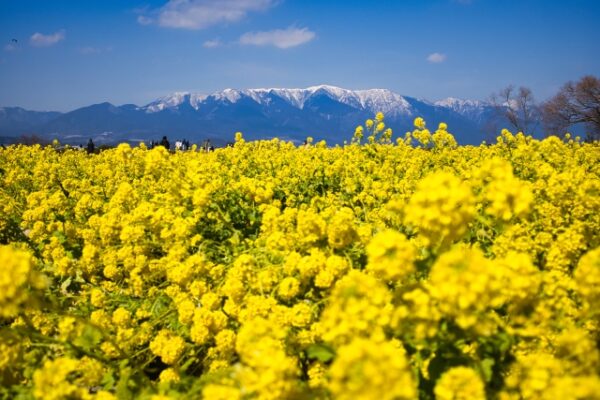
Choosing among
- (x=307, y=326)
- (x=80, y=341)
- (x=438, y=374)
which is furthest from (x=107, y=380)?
(x=438, y=374)

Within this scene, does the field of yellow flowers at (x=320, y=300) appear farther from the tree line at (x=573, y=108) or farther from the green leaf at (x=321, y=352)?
the tree line at (x=573, y=108)

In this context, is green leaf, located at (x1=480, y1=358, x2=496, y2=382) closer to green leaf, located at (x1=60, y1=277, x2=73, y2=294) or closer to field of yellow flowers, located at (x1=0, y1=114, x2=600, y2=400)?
field of yellow flowers, located at (x1=0, y1=114, x2=600, y2=400)

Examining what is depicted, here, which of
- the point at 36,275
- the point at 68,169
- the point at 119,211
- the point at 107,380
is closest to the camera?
the point at 36,275

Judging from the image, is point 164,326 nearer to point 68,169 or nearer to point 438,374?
point 438,374

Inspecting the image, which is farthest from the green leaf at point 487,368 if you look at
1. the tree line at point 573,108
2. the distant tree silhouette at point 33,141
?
the tree line at point 573,108

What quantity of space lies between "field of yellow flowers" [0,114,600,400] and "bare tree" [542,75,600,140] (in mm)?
48791

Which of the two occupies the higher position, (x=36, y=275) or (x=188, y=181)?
(x=188, y=181)

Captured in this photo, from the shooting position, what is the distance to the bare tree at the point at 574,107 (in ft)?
152

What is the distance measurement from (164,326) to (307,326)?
4.79 ft

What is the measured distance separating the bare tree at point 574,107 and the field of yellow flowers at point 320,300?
4879cm

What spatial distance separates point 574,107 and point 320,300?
54676mm

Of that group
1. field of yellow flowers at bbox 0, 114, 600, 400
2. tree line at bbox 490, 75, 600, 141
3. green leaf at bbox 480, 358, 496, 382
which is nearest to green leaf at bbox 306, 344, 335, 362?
field of yellow flowers at bbox 0, 114, 600, 400

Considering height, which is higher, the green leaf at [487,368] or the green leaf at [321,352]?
the green leaf at [321,352]

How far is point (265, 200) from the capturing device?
563cm
